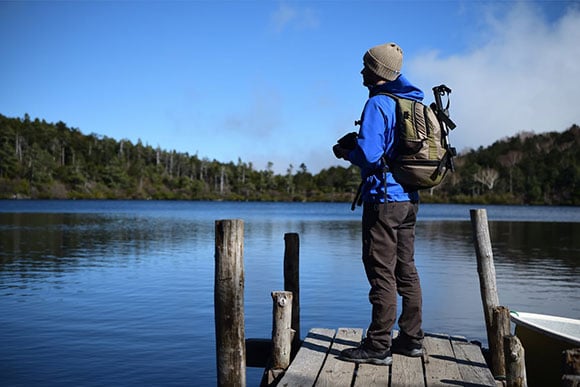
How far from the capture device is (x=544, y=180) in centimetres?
13325

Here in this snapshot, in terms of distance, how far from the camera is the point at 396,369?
586 cm

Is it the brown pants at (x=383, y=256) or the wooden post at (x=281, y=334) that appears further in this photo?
the wooden post at (x=281, y=334)

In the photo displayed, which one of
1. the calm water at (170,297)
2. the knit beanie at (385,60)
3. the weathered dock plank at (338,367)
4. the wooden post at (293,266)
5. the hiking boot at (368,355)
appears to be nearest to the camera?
the weathered dock plank at (338,367)

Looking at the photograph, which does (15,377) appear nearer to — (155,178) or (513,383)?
(513,383)

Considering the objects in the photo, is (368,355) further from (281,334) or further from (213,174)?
(213,174)

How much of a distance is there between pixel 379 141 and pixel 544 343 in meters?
3.89

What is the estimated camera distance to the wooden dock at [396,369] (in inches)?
218

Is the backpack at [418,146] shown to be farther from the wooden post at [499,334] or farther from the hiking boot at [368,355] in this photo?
the wooden post at [499,334]

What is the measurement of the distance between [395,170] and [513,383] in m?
2.27

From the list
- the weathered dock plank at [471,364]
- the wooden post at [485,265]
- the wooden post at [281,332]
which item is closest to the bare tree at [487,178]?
the wooden post at [485,265]

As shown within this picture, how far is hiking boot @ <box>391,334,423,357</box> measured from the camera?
635 centimetres

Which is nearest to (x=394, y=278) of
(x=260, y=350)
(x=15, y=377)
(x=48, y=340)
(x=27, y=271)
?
(x=260, y=350)

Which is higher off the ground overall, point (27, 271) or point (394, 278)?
point (394, 278)

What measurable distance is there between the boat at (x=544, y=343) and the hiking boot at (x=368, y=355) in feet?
8.55
